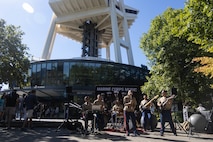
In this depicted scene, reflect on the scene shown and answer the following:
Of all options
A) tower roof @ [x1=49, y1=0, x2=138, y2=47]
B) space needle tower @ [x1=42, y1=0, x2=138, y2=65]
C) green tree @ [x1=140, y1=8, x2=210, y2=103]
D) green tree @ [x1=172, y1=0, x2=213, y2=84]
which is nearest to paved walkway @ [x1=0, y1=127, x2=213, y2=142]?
green tree @ [x1=172, y1=0, x2=213, y2=84]

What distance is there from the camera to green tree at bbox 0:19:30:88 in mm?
16516

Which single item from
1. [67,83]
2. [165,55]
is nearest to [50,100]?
[67,83]

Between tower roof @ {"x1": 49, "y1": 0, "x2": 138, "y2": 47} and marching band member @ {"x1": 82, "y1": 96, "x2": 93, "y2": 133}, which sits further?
tower roof @ {"x1": 49, "y1": 0, "x2": 138, "y2": 47}

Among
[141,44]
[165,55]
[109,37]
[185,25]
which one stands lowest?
[185,25]

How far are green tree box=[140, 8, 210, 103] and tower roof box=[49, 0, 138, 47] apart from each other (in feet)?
119

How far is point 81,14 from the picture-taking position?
5459 centimetres

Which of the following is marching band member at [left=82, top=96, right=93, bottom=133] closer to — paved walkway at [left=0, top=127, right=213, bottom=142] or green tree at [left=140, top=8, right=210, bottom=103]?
paved walkway at [left=0, top=127, right=213, bottom=142]

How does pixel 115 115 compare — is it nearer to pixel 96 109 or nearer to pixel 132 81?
pixel 96 109

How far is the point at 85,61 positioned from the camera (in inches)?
1543

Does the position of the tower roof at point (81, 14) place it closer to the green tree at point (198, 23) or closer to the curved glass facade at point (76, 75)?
the curved glass facade at point (76, 75)

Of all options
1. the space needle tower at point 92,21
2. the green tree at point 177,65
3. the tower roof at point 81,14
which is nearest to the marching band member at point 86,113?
the green tree at point 177,65

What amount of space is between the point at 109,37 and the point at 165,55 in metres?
53.8

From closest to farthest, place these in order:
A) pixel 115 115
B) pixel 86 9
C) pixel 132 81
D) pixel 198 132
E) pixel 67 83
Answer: pixel 198 132, pixel 115 115, pixel 67 83, pixel 132 81, pixel 86 9

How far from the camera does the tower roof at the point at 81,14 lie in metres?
53.2
